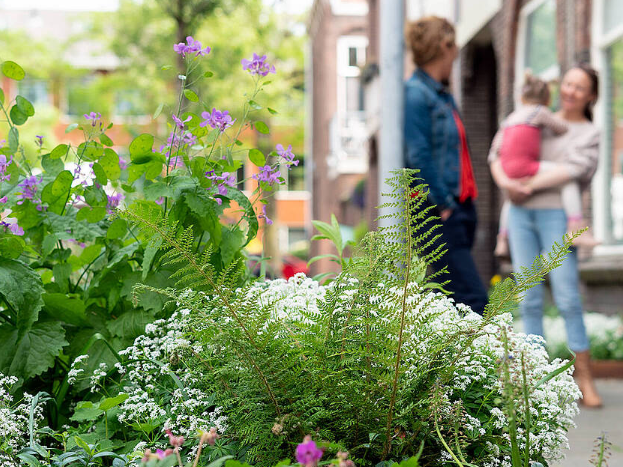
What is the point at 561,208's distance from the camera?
5047mm

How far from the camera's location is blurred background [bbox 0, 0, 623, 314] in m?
7.93

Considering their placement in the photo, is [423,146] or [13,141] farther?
[423,146]

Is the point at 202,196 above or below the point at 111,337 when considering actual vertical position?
above

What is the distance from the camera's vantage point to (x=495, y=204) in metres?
11.2

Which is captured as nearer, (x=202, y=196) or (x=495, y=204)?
(x=202, y=196)

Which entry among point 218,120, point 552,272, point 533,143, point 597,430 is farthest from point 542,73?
point 218,120

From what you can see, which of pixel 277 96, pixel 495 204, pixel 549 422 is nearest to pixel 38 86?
pixel 277 96

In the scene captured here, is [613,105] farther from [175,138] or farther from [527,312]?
[175,138]

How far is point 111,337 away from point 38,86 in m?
39.9

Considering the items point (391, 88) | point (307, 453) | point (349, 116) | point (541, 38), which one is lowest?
point (307, 453)

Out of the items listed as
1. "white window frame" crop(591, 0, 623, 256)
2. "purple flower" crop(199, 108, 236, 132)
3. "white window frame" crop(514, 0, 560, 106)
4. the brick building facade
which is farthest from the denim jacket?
"white window frame" crop(514, 0, 560, 106)

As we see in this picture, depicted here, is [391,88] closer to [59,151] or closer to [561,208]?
[561,208]

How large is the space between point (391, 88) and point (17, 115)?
287 cm

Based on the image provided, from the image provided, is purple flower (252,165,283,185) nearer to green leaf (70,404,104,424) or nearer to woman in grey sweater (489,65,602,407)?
green leaf (70,404,104,424)
